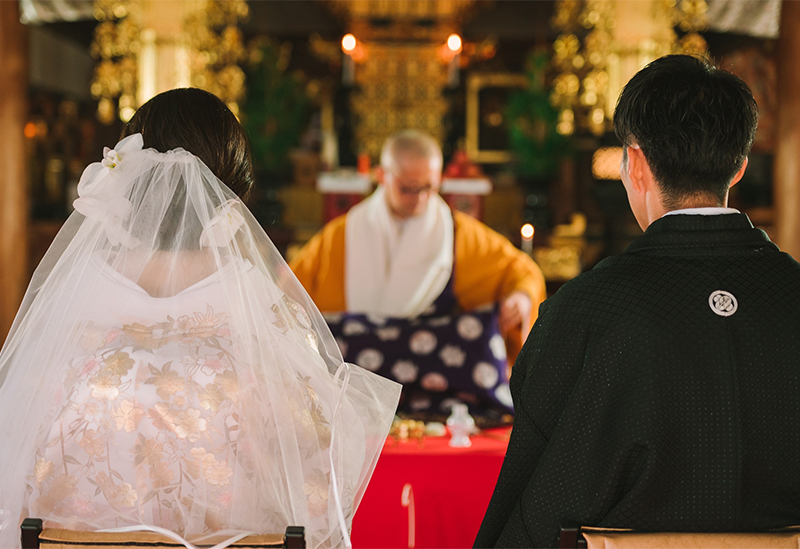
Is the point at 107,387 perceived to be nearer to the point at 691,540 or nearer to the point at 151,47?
the point at 691,540

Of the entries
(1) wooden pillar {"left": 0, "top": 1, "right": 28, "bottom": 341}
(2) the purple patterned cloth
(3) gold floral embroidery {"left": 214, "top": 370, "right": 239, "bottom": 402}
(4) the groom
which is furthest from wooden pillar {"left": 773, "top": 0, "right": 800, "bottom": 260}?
(1) wooden pillar {"left": 0, "top": 1, "right": 28, "bottom": 341}

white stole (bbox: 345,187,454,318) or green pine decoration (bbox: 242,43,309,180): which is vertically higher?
green pine decoration (bbox: 242,43,309,180)

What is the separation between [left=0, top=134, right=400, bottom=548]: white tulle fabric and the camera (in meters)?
1.22

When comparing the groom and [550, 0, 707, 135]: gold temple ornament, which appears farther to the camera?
[550, 0, 707, 135]: gold temple ornament

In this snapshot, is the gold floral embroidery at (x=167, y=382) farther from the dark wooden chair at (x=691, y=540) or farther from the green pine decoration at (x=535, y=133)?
the green pine decoration at (x=535, y=133)

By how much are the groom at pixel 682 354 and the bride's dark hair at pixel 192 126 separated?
0.66 metres

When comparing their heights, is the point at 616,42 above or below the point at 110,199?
above

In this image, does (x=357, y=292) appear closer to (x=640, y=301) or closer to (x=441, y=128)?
(x=640, y=301)

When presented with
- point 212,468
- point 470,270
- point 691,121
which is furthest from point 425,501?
point 470,270

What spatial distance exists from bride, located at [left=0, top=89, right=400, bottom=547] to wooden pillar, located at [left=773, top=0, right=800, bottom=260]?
12.8 feet

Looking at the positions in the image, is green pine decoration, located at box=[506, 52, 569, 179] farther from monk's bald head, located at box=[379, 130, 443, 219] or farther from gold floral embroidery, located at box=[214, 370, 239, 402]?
gold floral embroidery, located at box=[214, 370, 239, 402]

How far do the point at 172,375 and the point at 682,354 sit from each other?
2.67 feet

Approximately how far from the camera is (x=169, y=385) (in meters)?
1.22

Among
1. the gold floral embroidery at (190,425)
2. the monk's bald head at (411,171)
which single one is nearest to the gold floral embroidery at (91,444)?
the gold floral embroidery at (190,425)
